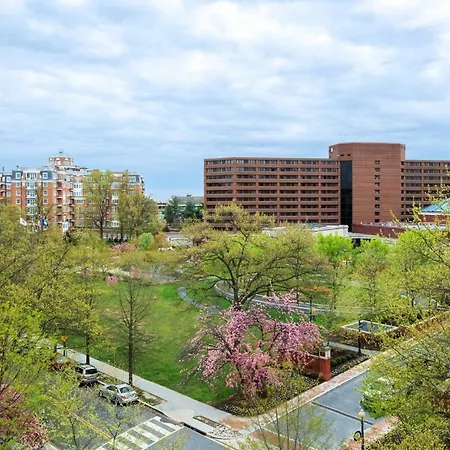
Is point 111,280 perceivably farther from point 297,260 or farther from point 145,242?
point 297,260

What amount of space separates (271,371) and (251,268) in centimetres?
660

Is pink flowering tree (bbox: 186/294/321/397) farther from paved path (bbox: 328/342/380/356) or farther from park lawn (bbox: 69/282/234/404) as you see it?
paved path (bbox: 328/342/380/356)

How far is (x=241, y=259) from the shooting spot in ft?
89.4

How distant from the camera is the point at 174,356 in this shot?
102 feet

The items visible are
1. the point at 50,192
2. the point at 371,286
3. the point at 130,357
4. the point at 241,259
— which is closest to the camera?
the point at 130,357

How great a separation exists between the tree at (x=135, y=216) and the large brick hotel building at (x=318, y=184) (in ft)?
57.1

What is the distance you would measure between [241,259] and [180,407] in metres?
8.66

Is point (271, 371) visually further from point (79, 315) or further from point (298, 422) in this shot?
point (79, 315)

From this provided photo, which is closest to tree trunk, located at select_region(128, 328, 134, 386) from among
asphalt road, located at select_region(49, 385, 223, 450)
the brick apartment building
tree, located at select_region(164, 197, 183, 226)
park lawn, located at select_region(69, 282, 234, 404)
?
park lawn, located at select_region(69, 282, 234, 404)

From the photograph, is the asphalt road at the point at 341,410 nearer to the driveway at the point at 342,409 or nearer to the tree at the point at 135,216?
the driveway at the point at 342,409

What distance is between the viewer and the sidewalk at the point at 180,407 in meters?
21.9

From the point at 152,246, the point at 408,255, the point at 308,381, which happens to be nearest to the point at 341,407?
the point at 308,381

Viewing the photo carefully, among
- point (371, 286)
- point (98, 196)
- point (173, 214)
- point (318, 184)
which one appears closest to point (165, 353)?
point (371, 286)

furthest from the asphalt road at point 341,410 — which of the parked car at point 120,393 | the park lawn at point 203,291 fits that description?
the park lawn at point 203,291
